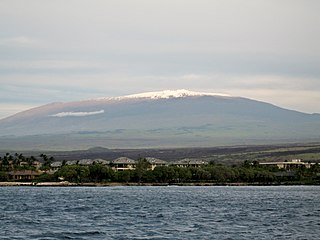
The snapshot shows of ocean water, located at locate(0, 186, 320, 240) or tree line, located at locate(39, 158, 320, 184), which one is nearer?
ocean water, located at locate(0, 186, 320, 240)

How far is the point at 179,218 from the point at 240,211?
10.4 meters

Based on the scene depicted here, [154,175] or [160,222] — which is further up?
[154,175]

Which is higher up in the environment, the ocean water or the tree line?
the tree line

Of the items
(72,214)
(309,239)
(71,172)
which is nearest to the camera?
(309,239)

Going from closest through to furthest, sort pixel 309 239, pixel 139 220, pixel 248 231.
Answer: pixel 309 239, pixel 248 231, pixel 139 220

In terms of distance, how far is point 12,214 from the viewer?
70.4 m

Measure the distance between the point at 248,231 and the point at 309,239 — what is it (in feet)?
17.6

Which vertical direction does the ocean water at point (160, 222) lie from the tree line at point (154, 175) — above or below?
below

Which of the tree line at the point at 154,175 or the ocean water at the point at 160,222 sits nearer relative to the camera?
the ocean water at the point at 160,222

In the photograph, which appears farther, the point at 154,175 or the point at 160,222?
the point at 154,175

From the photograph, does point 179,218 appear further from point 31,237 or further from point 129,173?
point 129,173

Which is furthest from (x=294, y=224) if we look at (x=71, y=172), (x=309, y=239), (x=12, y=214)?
(x=71, y=172)

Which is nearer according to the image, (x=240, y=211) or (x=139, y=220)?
(x=139, y=220)

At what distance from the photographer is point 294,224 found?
58.1 metres
